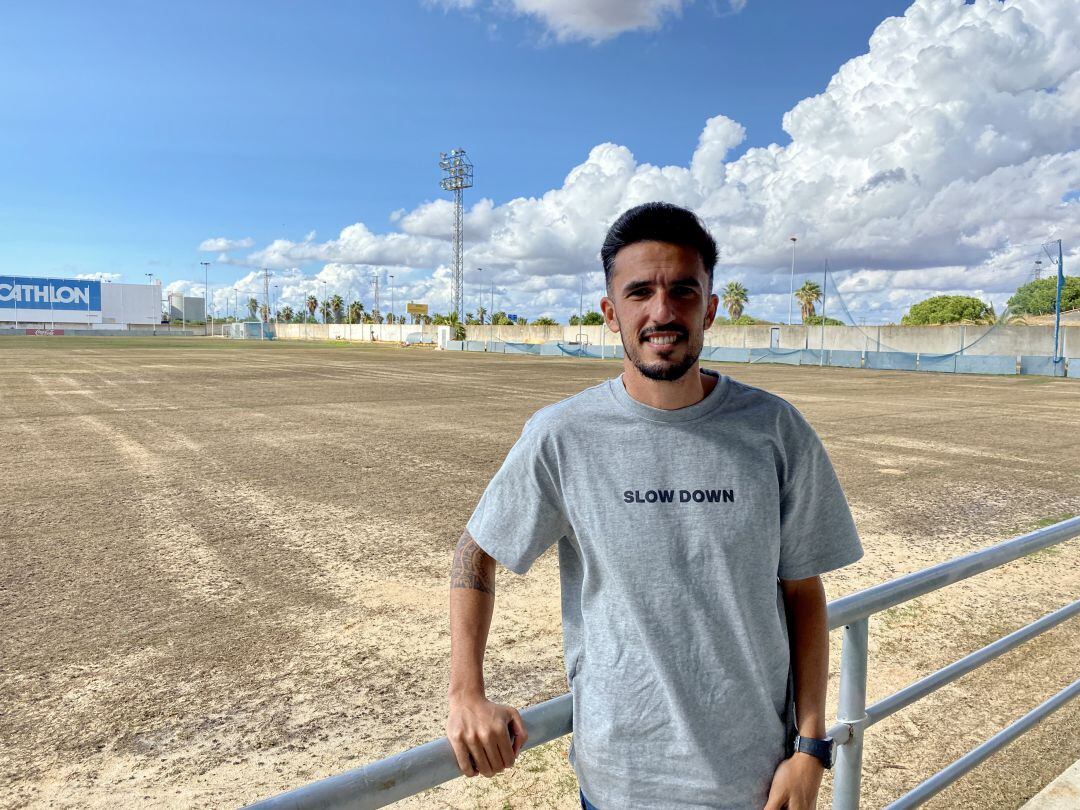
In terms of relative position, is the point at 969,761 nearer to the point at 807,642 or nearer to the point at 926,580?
the point at 926,580

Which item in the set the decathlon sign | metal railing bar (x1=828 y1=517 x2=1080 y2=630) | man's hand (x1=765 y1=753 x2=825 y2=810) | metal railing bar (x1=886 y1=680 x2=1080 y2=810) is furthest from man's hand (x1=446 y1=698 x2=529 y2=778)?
the decathlon sign

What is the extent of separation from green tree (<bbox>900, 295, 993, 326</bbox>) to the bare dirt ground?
89345 millimetres

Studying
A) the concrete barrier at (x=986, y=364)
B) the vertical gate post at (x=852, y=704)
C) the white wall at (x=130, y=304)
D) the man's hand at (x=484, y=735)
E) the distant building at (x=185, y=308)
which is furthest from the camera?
the distant building at (x=185, y=308)

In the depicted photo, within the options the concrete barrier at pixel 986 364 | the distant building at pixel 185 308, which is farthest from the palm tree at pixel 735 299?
the distant building at pixel 185 308

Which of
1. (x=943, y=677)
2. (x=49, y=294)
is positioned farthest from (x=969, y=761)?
(x=49, y=294)

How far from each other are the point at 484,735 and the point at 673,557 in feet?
1.71

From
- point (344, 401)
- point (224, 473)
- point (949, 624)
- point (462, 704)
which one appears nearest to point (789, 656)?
point (462, 704)

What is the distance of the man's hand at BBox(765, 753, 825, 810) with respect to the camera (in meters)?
1.64

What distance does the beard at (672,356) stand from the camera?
1.70 m

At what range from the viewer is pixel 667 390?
173 cm

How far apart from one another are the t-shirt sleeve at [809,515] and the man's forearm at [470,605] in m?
0.67

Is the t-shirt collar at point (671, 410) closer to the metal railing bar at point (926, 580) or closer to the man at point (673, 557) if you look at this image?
the man at point (673, 557)

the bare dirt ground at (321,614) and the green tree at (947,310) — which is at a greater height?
the green tree at (947,310)

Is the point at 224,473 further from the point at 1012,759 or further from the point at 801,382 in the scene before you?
the point at 801,382
